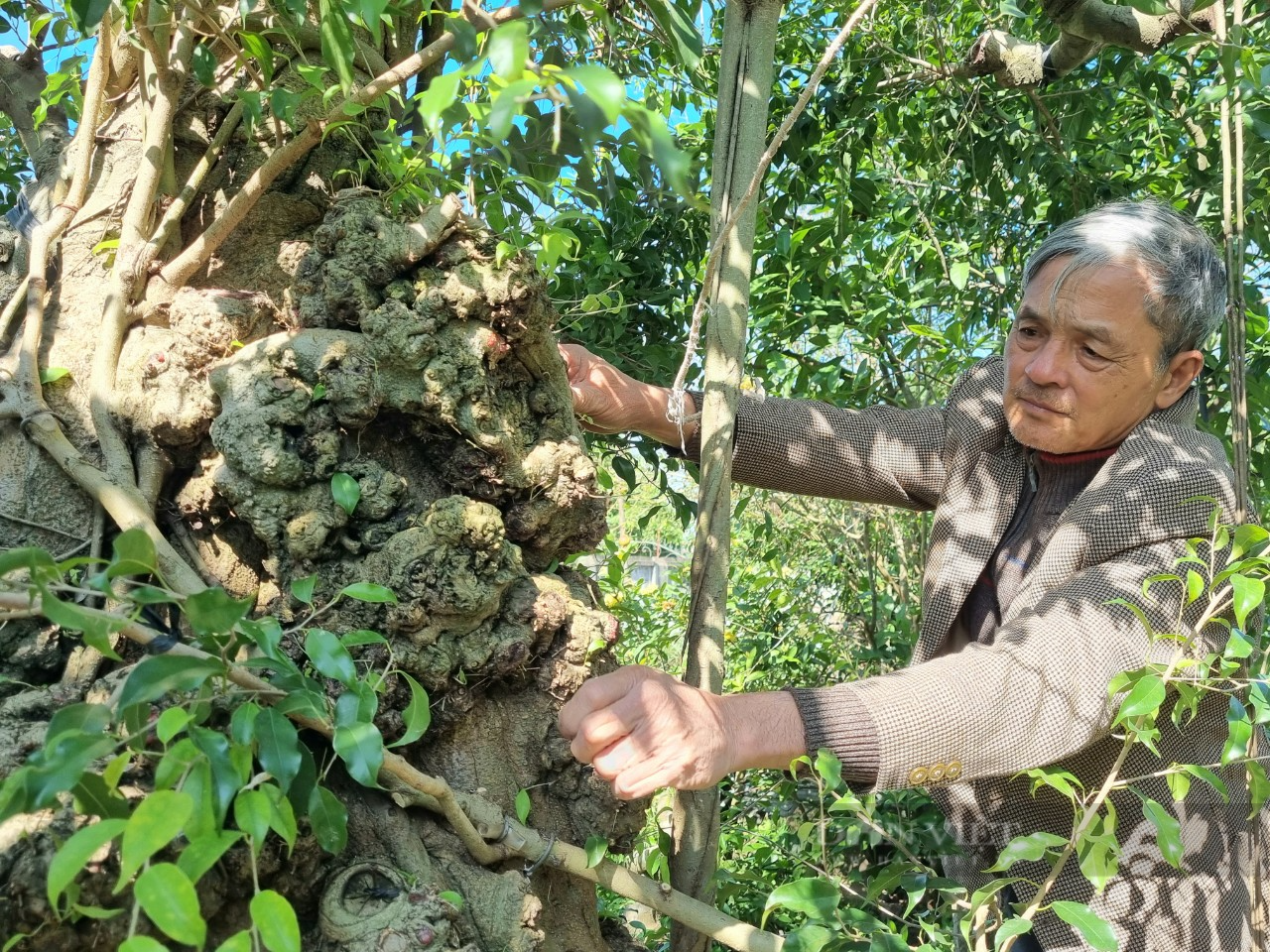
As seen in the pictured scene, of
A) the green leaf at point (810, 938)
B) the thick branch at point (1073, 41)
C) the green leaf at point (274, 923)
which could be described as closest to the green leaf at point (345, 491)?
the green leaf at point (274, 923)

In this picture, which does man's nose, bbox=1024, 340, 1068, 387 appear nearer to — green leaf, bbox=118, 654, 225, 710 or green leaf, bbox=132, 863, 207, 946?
green leaf, bbox=118, 654, 225, 710

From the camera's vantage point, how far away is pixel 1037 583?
193 cm

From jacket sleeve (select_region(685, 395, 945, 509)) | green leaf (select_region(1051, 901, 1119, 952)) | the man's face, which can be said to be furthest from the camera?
jacket sleeve (select_region(685, 395, 945, 509))

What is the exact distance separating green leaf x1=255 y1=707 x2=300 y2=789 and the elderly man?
489 millimetres

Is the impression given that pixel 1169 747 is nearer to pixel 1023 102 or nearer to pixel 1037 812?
pixel 1037 812

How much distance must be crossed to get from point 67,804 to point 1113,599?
1.48 m

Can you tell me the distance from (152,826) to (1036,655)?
4.27 ft

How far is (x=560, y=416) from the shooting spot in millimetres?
1875

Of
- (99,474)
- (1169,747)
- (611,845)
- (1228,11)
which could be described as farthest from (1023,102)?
(99,474)

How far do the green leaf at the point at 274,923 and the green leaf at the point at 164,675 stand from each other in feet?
0.69

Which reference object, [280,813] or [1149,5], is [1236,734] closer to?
[1149,5]

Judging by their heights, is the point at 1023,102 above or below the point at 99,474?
above

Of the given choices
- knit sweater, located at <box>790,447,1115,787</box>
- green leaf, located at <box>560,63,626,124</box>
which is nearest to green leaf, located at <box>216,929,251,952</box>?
green leaf, located at <box>560,63,626,124</box>

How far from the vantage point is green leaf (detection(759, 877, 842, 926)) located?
147 cm
